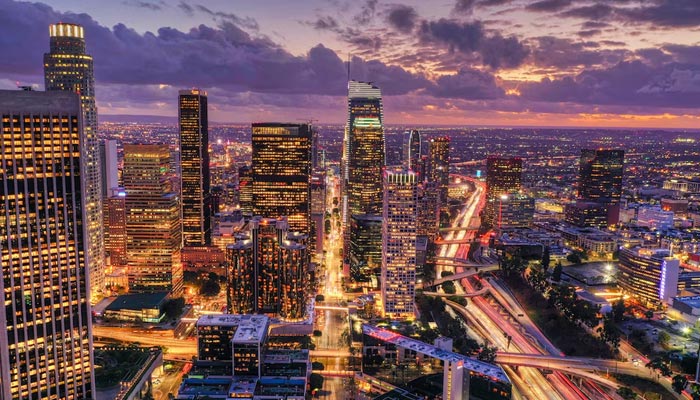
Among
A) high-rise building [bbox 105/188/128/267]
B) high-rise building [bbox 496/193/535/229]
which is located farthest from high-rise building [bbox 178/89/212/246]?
high-rise building [bbox 496/193/535/229]

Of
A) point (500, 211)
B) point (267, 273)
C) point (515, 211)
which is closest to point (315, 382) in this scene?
point (267, 273)

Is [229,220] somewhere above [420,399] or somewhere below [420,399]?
above

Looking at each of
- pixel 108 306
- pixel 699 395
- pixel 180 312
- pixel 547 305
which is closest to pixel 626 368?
pixel 699 395

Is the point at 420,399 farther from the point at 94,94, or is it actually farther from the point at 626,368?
the point at 94,94

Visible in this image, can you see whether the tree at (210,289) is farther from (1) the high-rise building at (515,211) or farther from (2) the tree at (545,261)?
(1) the high-rise building at (515,211)

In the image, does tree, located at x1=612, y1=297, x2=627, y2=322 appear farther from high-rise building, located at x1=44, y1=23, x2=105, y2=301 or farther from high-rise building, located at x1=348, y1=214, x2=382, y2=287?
high-rise building, located at x1=44, y1=23, x2=105, y2=301

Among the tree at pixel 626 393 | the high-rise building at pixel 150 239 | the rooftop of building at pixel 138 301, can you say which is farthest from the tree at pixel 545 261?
the rooftop of building at pixel 138 301
